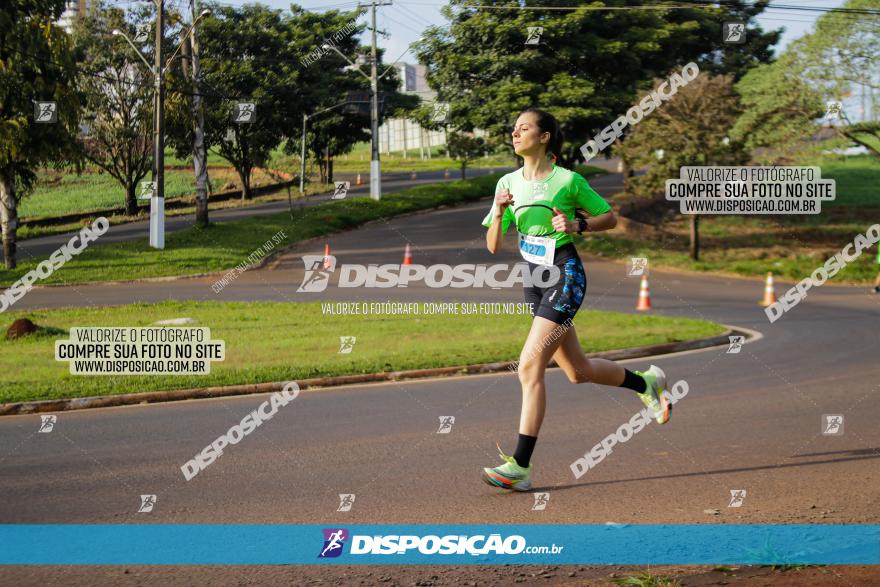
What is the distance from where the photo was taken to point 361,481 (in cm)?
666

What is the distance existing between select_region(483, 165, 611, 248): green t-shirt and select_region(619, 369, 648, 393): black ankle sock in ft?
3.93

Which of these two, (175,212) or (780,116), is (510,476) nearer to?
(780,116)

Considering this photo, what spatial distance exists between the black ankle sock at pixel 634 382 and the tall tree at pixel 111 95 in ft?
127

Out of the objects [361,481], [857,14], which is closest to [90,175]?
[857,14]

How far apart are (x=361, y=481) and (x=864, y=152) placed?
102 feet

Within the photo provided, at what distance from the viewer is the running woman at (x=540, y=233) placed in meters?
6.04

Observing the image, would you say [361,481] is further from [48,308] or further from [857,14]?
[857,14]

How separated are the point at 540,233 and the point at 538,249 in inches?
3.8

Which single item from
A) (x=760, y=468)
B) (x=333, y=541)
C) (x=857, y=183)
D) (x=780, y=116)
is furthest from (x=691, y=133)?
(x=333, y=541)

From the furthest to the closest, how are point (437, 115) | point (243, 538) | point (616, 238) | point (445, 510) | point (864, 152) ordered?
point (437, 115), point (616, 238), point (864, 152), point (445, 510), point (243, 538)

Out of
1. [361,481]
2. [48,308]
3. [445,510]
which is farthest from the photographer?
[48,308]

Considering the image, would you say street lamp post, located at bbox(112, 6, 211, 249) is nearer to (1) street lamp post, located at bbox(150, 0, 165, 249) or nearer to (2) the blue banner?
(1) street lamp post, located at bbox(150, 0, 165, 249)

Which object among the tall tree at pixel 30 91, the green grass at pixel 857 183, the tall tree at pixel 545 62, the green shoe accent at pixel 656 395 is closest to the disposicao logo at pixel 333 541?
the green shoe accent at pixel 656 395

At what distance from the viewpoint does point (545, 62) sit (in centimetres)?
3600
